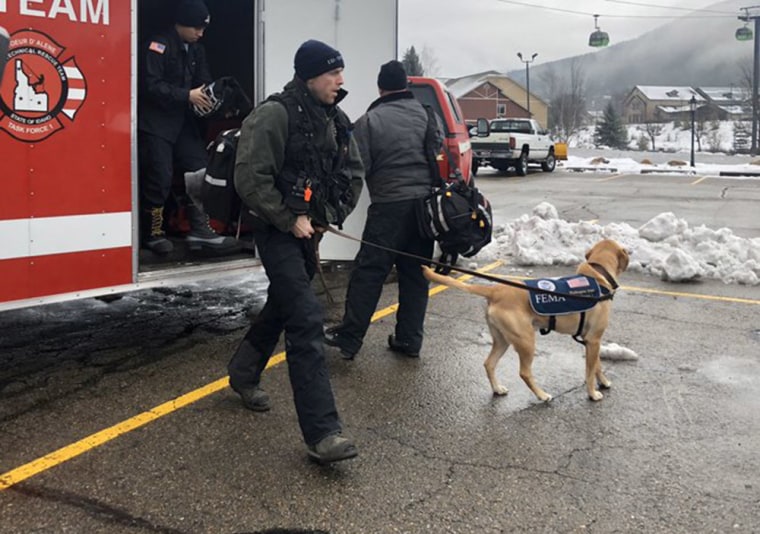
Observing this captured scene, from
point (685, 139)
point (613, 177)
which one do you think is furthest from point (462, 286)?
point (685, 139)

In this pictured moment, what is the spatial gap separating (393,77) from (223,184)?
1.91 metres

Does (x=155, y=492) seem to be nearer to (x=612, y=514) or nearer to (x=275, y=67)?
(x=612, y=514)

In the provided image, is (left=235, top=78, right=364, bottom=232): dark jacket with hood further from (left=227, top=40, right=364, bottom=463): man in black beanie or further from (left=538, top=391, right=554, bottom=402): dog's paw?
(left=538, top=391, right=554, bottom=402): dog's paw

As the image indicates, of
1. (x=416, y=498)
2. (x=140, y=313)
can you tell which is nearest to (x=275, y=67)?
(x=140, y=313)

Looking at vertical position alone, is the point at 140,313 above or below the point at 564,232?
below

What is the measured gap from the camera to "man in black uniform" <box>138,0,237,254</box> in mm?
5305

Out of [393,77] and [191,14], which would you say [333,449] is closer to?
[393,77]

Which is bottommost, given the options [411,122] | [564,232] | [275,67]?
[564,232]

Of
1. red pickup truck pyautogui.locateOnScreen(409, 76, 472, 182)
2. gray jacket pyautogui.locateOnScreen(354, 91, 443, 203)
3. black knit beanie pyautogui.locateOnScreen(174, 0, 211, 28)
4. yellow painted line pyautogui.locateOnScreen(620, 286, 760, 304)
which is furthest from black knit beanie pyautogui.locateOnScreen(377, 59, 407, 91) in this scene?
yellow painted line pyautogui.locateOnScreen(620, 286, 760, 304)

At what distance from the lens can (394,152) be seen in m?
5.07

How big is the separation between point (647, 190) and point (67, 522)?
19.6m

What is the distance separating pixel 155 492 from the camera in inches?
128

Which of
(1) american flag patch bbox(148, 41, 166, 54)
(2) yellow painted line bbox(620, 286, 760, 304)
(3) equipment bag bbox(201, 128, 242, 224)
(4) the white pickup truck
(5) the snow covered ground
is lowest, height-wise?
(2) yellow painted line bbox(620, 286, 760, 304)

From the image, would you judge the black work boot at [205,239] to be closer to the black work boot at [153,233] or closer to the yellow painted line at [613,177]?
the black work boot at [153,233]
